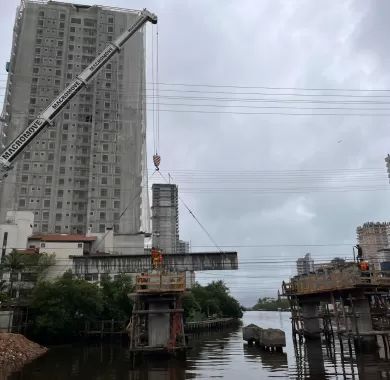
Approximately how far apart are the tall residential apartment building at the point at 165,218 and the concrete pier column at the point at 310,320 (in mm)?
60939

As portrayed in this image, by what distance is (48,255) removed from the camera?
2940 inches

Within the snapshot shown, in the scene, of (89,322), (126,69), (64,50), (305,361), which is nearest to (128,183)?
(126,69)

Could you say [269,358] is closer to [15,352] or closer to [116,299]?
[15,352]

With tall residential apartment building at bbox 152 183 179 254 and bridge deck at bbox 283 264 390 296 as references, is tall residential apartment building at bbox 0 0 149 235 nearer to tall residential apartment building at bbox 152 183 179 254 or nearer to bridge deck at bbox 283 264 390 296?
tall residential apartment building at bbox 152 183 179 254

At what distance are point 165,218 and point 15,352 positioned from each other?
7546 cm

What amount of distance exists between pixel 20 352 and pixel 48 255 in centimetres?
3773

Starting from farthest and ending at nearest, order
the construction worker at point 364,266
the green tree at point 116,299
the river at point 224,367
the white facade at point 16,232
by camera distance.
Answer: the white facade at point 16,232 → the green tree at point 116,299 → the construction worker at point 364,266 → the river at point 224,367

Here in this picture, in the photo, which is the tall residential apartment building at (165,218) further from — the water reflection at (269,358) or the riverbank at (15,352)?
the water reflection at (269,358)

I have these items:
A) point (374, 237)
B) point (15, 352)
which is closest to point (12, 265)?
point (15, 352)

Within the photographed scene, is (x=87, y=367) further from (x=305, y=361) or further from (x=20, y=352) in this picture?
(x=305, y=361)

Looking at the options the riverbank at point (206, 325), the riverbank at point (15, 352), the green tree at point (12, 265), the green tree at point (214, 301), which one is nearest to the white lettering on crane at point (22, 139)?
the riverbank at point (15, 352)

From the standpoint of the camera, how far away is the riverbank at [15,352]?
34.3 metres

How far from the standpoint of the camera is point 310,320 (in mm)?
49094

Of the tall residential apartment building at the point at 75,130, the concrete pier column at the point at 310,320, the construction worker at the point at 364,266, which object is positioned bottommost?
the concrete pier column at the point at 310,320
